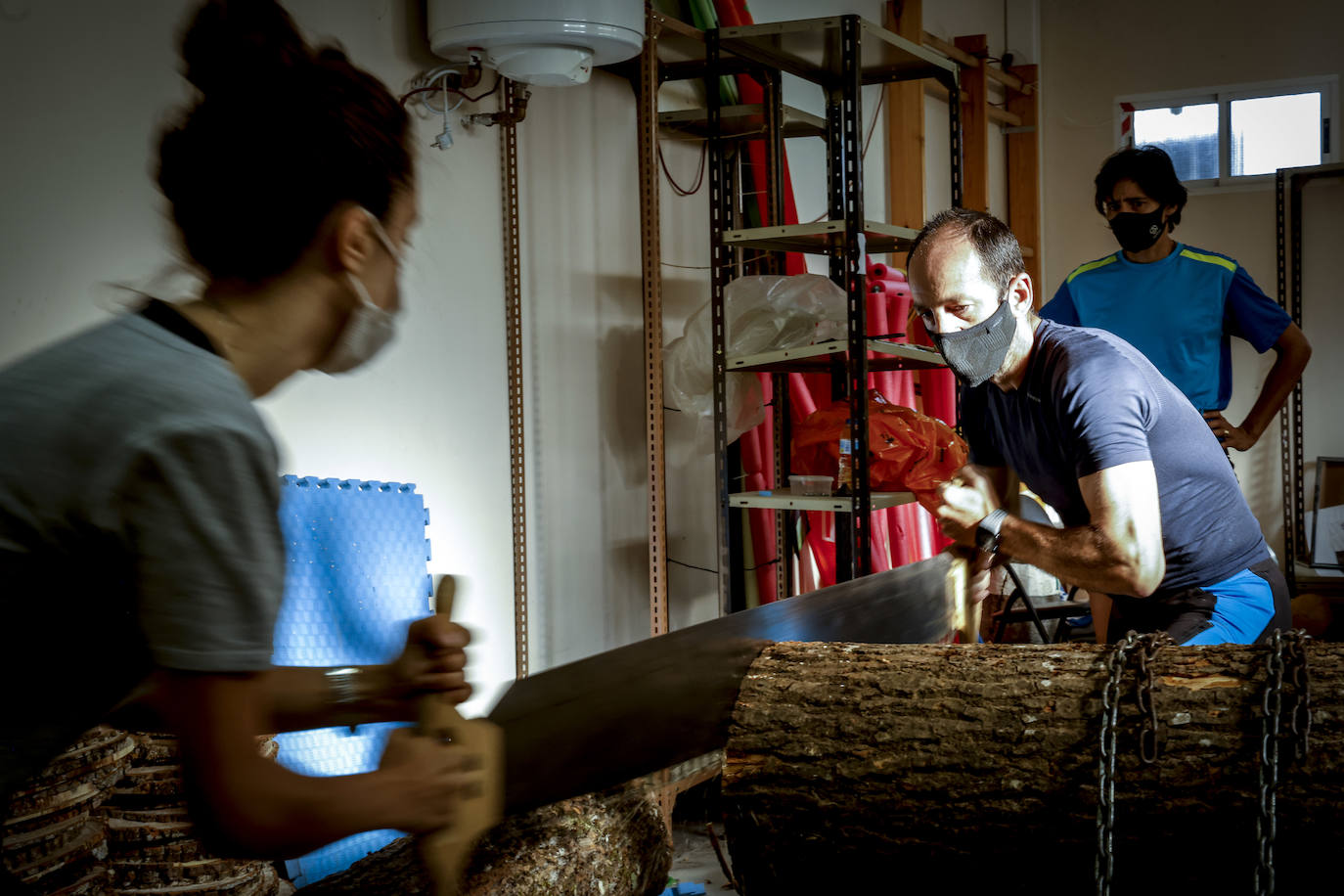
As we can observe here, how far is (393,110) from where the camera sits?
1073 mm

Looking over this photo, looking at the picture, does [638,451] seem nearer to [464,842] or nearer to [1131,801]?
[1131,801]

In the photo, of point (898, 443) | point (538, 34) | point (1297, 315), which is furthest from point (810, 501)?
point (1297, 315)

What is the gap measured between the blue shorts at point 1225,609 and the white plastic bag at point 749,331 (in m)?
1.50

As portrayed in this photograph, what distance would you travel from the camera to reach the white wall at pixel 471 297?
228cm

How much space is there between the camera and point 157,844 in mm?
2074

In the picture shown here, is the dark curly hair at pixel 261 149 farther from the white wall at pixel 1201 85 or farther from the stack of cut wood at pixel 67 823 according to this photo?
the white wall at pixel 1201 85

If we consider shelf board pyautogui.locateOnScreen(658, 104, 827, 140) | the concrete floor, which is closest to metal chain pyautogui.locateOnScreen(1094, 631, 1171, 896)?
the concrete floor

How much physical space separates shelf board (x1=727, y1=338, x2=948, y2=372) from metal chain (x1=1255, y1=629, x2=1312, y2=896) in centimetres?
184

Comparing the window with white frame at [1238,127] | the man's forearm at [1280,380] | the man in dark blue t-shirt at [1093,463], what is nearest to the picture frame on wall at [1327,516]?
the window with white frame at [1238,127]

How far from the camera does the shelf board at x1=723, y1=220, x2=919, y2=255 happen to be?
11.7ft

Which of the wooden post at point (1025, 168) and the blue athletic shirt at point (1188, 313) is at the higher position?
the wooden post at point (1025, 168)

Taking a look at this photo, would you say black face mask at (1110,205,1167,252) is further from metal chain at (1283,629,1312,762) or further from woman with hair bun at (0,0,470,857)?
woman with hair bun at (0,0,470,857)

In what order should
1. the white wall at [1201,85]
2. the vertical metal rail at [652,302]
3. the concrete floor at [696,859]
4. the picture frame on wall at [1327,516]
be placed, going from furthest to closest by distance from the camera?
1. the white wall at [1201,85]
2. the picture frame on wall at [1327,516]
3. the vertical metal rail at [652,302]
4. the concrete floor at [696,859]

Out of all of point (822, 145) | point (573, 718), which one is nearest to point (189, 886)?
point (573, 718)
